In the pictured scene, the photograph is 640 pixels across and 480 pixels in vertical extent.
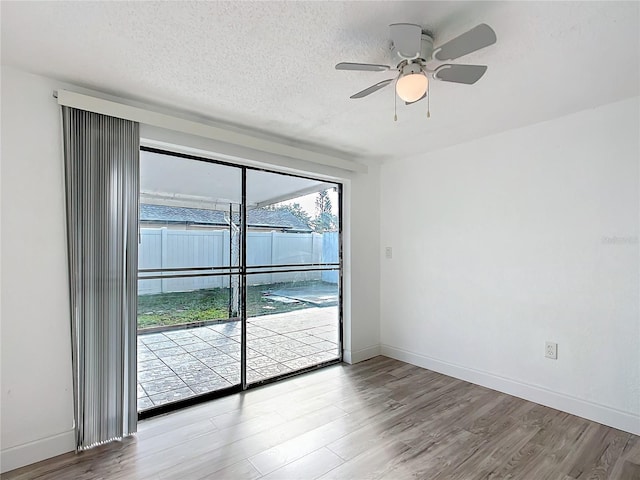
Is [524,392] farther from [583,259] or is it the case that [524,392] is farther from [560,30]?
[560,30]

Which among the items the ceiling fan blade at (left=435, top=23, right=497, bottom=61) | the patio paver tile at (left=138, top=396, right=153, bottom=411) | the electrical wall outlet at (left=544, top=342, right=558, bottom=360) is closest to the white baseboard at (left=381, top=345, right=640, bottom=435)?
the electrical wall outlet at (left=544, top=342, right=558, bottom=360)

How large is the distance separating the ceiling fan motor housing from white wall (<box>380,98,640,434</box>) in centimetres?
179

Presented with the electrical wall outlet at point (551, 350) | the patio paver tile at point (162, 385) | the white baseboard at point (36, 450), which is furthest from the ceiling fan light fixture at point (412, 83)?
the white baseboard at point (36, 450)

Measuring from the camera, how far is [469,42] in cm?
160

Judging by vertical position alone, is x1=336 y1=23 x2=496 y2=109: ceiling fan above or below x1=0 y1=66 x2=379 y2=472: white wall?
above

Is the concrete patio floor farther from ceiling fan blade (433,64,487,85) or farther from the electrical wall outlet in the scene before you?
ceiling fan blade (433,64,487,85)

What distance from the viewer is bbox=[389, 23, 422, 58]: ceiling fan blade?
1.54 m

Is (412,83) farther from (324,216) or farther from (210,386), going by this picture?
(210,386)

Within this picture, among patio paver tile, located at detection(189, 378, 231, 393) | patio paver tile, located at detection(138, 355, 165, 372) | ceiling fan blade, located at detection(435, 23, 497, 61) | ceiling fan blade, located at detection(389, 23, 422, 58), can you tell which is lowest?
patio paver tile, located at detection(189, 378, 231, 393)

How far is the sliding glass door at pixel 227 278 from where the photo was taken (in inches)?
111

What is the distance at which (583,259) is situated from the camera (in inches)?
109

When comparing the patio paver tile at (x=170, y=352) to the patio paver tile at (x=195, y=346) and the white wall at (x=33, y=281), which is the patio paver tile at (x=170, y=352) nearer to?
the patio paver tile at (x=195, y=346)

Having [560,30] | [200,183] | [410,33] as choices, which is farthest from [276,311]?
[560,30]

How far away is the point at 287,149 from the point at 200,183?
0.89 m
